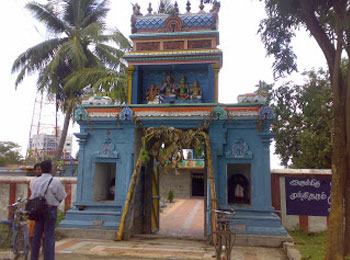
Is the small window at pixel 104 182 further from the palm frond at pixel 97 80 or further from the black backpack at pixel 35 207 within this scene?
the palm frond at pixel 97 80

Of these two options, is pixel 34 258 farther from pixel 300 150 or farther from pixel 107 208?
pixel 300 150

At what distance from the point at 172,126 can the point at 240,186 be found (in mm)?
2902

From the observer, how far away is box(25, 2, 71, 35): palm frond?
53.9 feet

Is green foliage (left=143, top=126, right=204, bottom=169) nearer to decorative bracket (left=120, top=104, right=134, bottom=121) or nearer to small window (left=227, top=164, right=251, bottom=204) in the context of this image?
decorative bracket (left=120, top=104, right=134, bottom=121)

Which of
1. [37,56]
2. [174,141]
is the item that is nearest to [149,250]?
[174,141]

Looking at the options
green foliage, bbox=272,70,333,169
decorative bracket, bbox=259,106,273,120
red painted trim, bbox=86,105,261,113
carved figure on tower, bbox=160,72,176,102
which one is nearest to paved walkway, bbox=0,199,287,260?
decorative bracket, bbox=259,106,273,120

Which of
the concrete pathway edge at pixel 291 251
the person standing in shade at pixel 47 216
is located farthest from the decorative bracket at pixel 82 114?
the concrete pathway edge at pixel 291 251

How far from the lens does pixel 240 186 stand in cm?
999

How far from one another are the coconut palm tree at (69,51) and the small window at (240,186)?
830cm

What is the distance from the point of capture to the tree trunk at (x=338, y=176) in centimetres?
548

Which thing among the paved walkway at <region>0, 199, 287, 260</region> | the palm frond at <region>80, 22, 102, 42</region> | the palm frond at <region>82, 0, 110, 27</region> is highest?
the palm frond at <region>82, 0, 110, 27</region>

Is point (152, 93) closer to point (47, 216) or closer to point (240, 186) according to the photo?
point (240, 186)

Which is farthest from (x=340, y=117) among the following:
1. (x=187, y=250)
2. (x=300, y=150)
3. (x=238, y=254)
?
(x=300, y=150)

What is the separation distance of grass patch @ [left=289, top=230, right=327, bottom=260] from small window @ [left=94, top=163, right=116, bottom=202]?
18.6 ft
